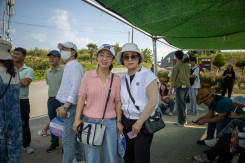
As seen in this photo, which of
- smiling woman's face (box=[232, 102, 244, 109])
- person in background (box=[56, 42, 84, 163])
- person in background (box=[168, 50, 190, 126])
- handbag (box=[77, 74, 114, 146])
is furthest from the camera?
person in background (box=[168, 50, 190, 126])

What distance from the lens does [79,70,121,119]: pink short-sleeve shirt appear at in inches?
67.7

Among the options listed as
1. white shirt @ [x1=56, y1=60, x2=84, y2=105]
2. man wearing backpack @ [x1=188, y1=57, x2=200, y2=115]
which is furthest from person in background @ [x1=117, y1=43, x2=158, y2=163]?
man wearing backpack @ [x1=188, y1=57, x2=200, y2=115]

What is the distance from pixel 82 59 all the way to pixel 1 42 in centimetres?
4788

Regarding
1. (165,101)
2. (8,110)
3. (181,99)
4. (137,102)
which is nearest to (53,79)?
(8,110)

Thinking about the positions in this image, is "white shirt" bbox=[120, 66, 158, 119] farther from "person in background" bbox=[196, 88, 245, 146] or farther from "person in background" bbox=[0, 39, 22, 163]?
"person in background" bbox=[196, 88, 245, 146]

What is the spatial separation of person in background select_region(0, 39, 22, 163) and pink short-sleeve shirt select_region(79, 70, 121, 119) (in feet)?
2.63

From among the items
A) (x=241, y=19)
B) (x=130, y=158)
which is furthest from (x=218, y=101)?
(x=130, y=158)

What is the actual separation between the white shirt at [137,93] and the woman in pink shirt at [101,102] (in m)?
0.13

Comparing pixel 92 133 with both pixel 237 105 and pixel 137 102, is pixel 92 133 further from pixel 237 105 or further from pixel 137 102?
pixel 237 105

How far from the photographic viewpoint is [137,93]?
170 centimetres

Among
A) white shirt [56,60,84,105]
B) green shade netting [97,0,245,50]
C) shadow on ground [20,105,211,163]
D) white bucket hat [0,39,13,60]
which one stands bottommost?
shadow on ground [20,105,211,163]

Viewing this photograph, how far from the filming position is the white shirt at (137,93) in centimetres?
169

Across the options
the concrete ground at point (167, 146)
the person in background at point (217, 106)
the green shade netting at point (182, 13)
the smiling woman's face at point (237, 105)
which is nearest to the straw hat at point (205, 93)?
the person in background at point (217, 106)

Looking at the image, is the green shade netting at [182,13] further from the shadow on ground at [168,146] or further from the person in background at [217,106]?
the shadow on ground at [168,146]
